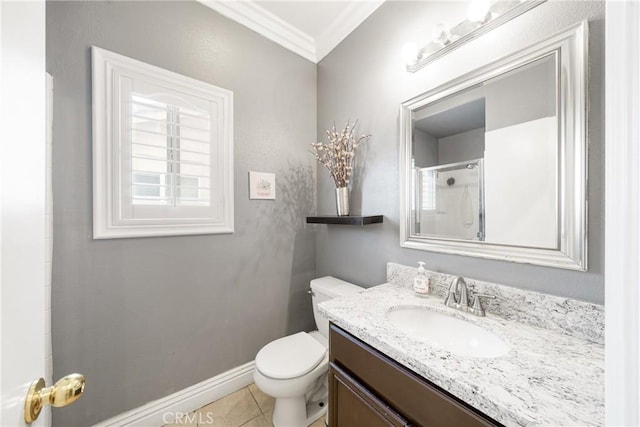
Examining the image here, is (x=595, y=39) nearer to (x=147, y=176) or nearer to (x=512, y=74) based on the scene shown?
(x=512, y=74)

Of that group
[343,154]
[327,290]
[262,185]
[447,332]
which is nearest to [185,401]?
[327,290]

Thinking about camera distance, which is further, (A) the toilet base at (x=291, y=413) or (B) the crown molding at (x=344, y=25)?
(B) the crown molding at (x=344, y=25)

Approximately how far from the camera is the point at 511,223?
95cm

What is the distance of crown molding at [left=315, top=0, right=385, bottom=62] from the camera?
4.92 feet

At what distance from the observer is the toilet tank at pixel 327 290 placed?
150cm

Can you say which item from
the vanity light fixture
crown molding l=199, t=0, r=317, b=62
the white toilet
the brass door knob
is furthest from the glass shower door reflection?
crown molding l=199, t=0, r=317, b=62

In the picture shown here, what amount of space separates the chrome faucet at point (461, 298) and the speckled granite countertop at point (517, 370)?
39 mm

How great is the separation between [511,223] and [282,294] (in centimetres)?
150

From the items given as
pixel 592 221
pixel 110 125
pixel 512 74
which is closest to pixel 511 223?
pixel 592 221

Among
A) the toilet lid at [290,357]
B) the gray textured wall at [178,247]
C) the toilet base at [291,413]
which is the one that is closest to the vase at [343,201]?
the gray textured wall at [178,247]

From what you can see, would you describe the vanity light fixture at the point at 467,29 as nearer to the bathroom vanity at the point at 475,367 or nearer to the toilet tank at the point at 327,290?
the bathroom vanity at the point at 475,367

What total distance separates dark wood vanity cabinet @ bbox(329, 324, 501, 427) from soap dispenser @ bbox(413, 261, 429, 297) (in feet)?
1.51

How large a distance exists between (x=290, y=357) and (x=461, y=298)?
0.94 meters

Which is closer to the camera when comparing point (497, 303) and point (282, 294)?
point (497, 303)
